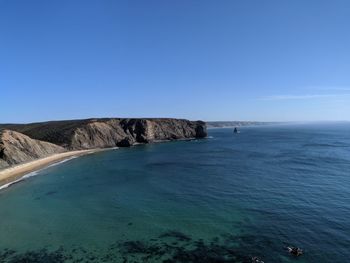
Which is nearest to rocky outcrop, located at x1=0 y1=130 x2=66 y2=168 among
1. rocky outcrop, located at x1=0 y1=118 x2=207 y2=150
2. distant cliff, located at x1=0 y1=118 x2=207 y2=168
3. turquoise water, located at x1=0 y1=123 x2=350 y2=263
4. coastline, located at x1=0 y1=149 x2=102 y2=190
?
distant cliff, located at x1=0 y1=118 x2=207 y2=168

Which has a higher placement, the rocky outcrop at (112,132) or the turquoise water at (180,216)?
the rocky outcrop at (112,132)

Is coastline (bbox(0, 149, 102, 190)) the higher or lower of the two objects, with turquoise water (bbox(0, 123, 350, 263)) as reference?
higher

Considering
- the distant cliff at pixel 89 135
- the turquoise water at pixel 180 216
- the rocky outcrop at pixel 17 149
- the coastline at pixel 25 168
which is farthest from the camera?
the distant cliff at pixel 89 135

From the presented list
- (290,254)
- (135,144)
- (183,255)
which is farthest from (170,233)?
(135,144)

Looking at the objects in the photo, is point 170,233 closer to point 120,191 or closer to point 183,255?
point 183,255

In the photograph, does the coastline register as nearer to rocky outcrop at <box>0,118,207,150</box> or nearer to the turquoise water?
the turquoise water

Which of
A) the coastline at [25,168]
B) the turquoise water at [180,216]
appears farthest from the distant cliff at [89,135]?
the turquoise water at [180,216]

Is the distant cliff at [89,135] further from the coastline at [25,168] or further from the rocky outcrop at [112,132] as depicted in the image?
the coastline at [25,168]

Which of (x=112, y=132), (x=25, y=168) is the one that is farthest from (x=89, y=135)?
(x=25, y=168)
